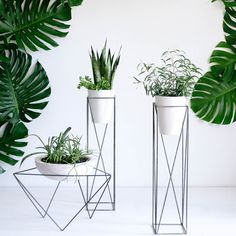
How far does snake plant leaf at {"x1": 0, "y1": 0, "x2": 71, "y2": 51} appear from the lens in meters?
2.59

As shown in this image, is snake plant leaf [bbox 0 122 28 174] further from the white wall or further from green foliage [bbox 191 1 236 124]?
green foliage [bbox 191 1 236 124]

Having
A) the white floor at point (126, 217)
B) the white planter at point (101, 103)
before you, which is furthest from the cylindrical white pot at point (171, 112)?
the white floor at point (126, 217)

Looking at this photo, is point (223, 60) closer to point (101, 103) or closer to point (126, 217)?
point (101, 103)

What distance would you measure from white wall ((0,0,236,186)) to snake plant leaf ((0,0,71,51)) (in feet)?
0.31

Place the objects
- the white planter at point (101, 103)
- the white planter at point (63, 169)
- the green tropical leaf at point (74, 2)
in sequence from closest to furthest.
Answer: the white planter at point (63, 169) < the white planter at point (101, 103) < the green tropical leaf at point (74, 2)

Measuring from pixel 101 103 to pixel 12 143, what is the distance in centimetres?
72

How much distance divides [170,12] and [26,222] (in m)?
1.46

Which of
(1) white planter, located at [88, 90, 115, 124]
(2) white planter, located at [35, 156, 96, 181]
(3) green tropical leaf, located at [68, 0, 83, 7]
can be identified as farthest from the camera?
(3) green tropical leaf, located at [68, 0, 83, 7]

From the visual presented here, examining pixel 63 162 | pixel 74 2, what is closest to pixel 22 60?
pixel 74 2

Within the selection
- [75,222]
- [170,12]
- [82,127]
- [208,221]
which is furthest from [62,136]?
[170,12]

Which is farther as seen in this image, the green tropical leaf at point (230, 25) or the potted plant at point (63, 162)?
the green tropical leaf at point (230, 25)

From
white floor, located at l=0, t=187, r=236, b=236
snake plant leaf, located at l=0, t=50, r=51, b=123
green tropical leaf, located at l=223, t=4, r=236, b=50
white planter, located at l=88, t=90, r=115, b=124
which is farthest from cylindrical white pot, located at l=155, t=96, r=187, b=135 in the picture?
snake plant leaf, located at l=0, t=50, r=51, b=123

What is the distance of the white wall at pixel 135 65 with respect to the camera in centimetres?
267

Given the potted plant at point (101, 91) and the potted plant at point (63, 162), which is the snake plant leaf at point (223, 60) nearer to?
the potted plant at point (101, 91)
